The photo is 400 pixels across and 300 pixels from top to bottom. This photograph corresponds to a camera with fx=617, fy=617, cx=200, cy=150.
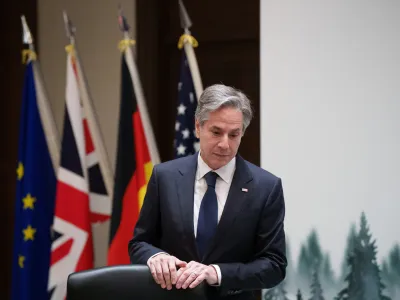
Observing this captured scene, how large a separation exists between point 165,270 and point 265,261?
0.99 ft

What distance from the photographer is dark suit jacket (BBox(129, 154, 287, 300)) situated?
174cm

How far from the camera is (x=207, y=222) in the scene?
70.5 inches

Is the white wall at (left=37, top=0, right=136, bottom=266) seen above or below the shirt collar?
above

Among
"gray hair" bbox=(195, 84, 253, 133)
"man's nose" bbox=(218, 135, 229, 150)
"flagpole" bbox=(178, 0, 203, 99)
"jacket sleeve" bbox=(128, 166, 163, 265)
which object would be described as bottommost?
"jacket sleeve" bbox=(128, 166, 163, 265)

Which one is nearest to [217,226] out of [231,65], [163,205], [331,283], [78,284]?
[163,205]

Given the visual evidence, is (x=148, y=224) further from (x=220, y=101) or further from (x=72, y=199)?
(x=72, y=199)

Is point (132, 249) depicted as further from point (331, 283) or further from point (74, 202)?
point (74, 202)

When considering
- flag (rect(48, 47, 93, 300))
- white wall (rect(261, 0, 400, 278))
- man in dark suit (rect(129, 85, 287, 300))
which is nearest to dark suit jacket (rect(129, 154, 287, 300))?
man in dark suit (rect(129, 85, 287, 300))

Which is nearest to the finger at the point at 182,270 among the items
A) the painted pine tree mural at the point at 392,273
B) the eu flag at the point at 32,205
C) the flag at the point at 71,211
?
the painted pine tree mural at the point at 392,273

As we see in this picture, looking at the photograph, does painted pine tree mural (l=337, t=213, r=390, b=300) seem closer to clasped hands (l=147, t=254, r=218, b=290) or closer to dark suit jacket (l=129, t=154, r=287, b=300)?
dark suit jacket (l=129, t=154, r=287, b=300)

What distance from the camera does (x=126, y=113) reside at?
10.8ft

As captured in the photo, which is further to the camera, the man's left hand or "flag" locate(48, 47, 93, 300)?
"flag" locate(48, 47, 93, 300)

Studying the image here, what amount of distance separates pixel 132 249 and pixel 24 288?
5.92 ft

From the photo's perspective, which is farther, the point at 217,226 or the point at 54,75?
the point at 54,75
